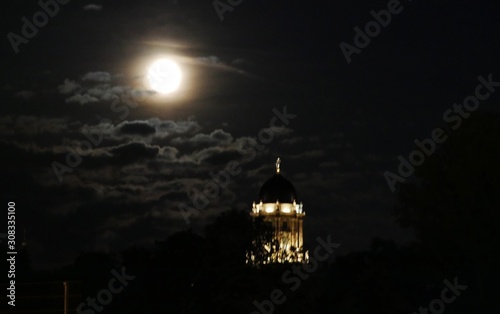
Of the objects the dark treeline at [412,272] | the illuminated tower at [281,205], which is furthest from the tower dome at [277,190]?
A: the dark treeline at [412,272]


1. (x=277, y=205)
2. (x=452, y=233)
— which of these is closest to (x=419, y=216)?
(x=452, y=233)

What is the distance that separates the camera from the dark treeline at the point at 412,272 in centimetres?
4775

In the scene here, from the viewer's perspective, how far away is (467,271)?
198 ft

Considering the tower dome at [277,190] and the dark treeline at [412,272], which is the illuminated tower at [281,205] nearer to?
the tower dome at [277,190]

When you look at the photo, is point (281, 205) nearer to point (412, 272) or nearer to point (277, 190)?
point (277, 190)

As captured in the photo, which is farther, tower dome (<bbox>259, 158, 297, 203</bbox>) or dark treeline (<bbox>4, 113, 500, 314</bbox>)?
tower dome (<bbox>259, 158, 297, 203</bbox>)

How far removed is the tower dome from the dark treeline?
7832cm

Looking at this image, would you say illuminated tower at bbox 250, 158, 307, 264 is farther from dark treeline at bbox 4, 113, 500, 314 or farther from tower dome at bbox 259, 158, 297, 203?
dark treeline at bbox 4, 113, 500, 314

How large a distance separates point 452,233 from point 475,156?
4.16 meters

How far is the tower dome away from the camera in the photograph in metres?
151

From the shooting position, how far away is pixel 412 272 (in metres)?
60.8

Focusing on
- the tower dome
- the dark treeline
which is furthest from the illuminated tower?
the dark treeline

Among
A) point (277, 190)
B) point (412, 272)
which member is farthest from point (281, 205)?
point (412, 272)

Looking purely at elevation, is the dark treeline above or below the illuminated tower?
below
